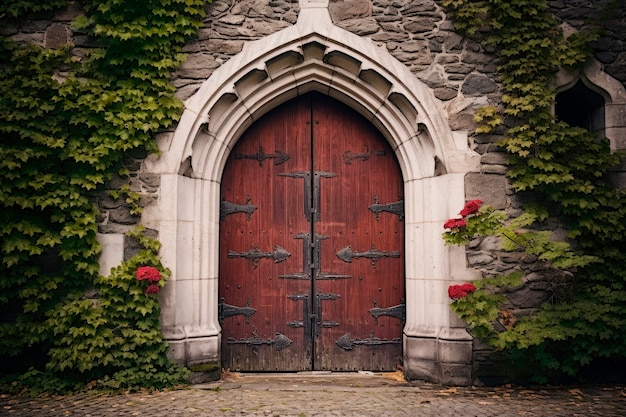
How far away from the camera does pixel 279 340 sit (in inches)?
213

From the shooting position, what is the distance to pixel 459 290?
4.52 meters

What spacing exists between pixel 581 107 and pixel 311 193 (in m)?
2.98

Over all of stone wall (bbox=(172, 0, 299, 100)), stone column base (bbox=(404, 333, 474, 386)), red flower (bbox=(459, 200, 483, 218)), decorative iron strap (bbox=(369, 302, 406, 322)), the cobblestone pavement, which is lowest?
the cobblestone pavement

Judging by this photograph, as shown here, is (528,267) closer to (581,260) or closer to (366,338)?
(581,260)

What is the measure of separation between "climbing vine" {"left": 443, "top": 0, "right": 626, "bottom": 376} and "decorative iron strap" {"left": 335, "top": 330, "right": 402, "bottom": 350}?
125 cm

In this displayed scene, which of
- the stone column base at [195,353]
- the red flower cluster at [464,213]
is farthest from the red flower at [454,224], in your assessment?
the stone column base at [195,353]

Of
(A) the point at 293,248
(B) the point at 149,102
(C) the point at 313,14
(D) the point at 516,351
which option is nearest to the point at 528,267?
(D) the point at 516,351

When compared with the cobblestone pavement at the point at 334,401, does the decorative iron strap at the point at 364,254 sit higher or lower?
higher

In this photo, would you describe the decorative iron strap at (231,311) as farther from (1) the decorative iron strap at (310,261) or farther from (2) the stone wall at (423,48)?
(2) the stone wall at (423,48)

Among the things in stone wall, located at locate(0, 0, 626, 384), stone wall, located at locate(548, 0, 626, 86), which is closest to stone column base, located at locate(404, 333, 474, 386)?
stone wall, located at locate(0, 0, 626, 384)

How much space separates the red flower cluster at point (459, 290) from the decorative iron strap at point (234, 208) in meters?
2.18

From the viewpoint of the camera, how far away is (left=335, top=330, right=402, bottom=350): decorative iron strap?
212 inches

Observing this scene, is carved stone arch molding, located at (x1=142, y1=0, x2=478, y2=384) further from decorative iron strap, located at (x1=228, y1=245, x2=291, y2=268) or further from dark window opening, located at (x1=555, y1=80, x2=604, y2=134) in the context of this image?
dark window opening, located at (x1=555, y1=80, x2=604, y2=134)

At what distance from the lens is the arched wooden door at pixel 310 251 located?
540cm
